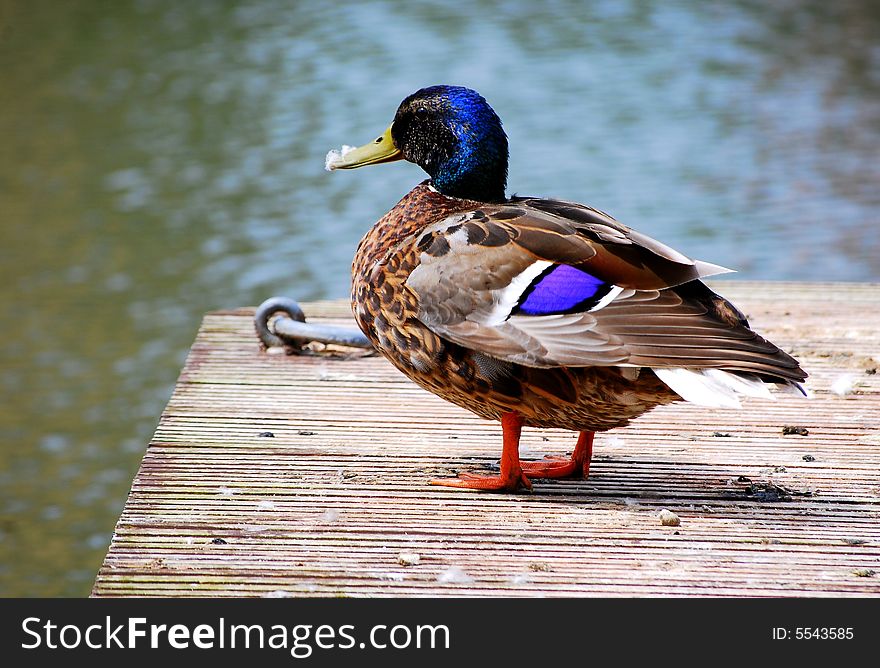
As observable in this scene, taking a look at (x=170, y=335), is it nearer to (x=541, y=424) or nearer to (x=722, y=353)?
(x=541, y=424)

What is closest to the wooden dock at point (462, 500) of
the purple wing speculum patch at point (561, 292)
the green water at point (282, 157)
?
the purple wing speculum patch at point (561, 292)

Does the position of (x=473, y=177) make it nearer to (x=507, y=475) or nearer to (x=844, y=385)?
(x=507, y=475)

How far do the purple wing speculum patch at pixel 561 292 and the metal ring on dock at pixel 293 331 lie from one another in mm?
1601

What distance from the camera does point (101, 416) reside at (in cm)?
716

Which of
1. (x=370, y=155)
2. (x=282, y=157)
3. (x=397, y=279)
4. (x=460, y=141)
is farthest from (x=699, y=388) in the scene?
(x=282, y=157)

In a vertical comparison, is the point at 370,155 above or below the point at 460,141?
below

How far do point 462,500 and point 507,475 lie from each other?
145mm

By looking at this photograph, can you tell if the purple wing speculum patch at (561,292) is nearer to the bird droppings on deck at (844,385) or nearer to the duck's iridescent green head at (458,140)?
the duck's iridescent green head at (458,140)

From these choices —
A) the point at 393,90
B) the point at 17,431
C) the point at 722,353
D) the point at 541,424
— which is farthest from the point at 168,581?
the point at 393,90

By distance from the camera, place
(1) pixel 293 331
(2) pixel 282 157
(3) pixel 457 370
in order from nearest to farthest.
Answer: (3) pixel 457 370, (1) pixel 293 331, (2) pixel 282 157

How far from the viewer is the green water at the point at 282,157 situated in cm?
741

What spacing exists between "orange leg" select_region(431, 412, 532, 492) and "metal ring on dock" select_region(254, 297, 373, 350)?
134 centimetres

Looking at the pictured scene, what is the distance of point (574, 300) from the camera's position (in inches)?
125

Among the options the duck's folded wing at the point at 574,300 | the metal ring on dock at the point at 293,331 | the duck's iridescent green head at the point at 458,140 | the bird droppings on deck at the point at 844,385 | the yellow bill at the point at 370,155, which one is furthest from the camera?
the metal ring on dock at the point at 293,331
